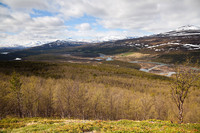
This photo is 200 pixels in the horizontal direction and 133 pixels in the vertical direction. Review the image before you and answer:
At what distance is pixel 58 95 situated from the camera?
3962 cm

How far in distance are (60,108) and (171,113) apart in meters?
45.0

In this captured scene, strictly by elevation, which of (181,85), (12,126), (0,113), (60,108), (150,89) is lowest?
(150,89)

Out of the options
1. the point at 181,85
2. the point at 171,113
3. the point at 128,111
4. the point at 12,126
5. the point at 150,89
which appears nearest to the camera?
the point at 12,126

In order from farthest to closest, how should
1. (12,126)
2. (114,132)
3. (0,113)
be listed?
(0,113), (12,126), (114,132)

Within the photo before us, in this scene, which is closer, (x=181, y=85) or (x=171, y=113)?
(x=181, y=85)

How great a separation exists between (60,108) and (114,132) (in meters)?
33.8

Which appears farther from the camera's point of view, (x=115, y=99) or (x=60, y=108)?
(x=115, y=99)

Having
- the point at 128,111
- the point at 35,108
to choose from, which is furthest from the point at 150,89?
the point at 35,108

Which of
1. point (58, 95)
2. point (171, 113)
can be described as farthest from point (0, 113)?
point (171, 113)

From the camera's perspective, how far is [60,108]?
A: 3991 centimetres

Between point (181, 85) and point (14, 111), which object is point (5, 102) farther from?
point (181, 85)

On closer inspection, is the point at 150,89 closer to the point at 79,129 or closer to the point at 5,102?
the point at 79,129

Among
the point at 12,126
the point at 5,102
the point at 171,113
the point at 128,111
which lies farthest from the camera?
the point at 128,111

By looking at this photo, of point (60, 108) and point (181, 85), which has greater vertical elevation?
point (181, 85)
